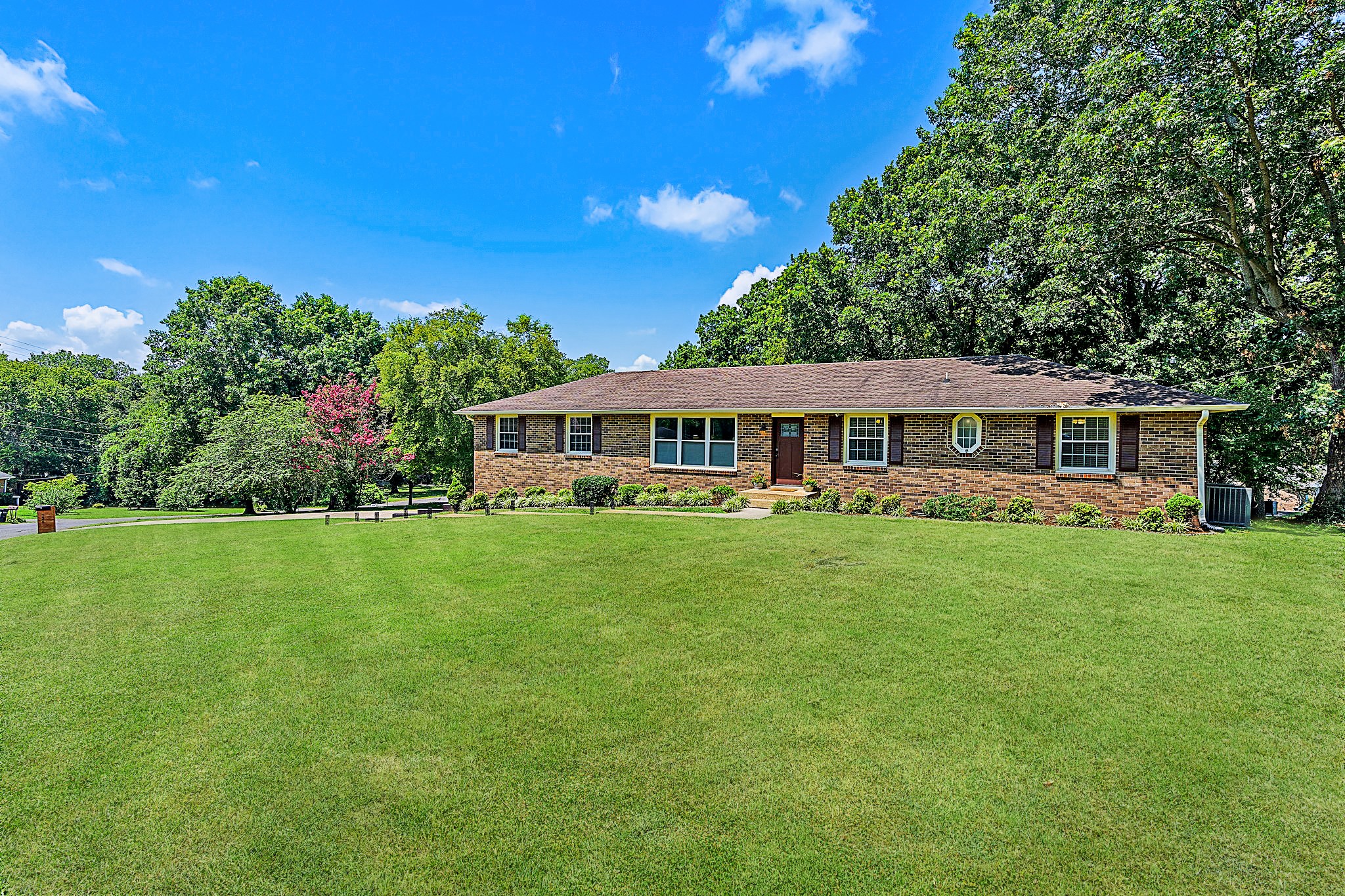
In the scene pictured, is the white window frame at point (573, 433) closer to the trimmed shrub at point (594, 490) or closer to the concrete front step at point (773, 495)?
the trimmed shrub at point (594, 490)

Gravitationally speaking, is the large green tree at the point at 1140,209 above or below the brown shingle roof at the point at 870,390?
above

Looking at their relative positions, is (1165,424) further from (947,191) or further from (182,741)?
(182,741)

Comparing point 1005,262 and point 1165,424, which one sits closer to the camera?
point 1165,424

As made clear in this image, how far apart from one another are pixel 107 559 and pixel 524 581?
787 cm

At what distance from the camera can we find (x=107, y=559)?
32.4 ft

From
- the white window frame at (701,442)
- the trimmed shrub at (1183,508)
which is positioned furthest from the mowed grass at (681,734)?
the white window frame at (701,442)

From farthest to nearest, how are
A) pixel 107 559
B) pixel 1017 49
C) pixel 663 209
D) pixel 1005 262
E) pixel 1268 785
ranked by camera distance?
pixel 663 209 → pixel 1005 262 → pixel 1017 49 → pixel 107 559 → pixel 1268 785

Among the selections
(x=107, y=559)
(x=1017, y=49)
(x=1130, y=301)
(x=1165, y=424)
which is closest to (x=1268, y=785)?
(x=1165, y=424)

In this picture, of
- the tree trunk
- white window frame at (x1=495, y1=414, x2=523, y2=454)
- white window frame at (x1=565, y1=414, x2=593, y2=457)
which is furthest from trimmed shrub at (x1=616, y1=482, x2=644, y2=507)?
the tree trunk

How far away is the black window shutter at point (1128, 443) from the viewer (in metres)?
12.9

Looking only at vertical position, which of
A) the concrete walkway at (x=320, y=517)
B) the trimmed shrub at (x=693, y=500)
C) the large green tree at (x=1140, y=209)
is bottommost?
the concrete walkway at (x=320, y=517)

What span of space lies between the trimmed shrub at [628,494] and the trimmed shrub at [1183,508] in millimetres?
12455

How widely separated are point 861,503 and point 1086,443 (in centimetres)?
524

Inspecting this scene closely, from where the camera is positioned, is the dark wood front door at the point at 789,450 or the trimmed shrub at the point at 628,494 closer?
the dark wood front door at the point at 789,450
